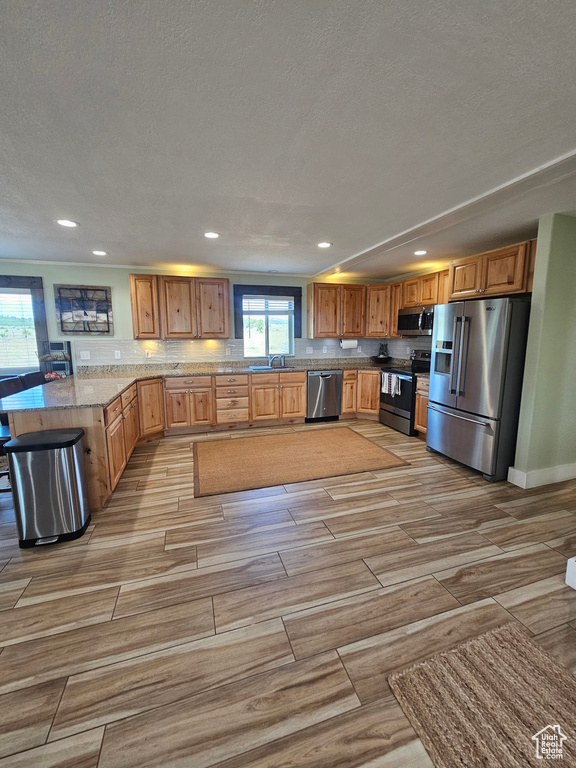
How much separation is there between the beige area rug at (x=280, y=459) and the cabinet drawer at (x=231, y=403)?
1.99ft

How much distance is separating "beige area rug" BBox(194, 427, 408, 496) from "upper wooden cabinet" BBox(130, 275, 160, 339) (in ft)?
6.05

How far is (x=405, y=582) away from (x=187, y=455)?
286cm

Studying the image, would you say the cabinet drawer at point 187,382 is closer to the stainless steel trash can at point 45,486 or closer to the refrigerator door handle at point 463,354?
the stainless steel trash can at point 45,486

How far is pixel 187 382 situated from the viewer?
185 inches

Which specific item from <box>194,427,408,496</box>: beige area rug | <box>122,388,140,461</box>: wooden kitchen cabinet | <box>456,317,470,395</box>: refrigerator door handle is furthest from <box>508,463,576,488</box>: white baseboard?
<box>122,388,140,461</box>: wooden kitchen cabinet

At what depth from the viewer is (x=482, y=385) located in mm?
3154

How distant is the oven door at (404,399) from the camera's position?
460 cm

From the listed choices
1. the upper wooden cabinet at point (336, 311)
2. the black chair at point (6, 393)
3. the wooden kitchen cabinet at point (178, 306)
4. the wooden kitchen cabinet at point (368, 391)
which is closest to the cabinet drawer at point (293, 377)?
the upper wooden cabinet at point (336, 311)

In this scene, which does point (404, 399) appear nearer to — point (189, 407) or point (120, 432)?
point (189, 407)

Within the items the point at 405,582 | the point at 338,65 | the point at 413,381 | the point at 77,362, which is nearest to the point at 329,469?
the point at 405,582

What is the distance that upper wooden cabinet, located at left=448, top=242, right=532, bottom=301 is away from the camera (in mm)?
2973

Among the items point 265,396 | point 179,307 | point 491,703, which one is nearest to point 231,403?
point 265,396

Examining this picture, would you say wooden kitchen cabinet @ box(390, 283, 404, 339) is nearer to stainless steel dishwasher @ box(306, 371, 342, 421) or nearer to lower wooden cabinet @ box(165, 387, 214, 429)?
stainless steel dishwasher @ box(306, 371, 342, 421)

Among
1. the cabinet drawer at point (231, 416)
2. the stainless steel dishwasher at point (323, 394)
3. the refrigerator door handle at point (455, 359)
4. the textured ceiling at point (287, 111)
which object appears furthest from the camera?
the stainless steel dishwasher at point (323, 394)
